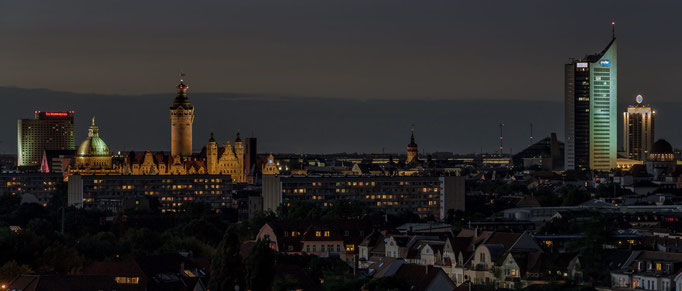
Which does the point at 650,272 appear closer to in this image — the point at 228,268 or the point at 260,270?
the point at 260,270

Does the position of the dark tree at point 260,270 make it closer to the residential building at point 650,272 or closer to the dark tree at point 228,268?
the dark tree at point 228,268

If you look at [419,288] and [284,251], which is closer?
[419,288]

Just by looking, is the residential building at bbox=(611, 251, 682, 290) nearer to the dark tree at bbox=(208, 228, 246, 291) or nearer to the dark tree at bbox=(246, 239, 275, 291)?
the dark tree at bbox=(246, 239, 275, 291)

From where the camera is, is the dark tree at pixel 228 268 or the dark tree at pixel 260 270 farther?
the dark tree at pixel 228 268

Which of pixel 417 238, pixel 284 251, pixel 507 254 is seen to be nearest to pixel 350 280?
pixel 507 254

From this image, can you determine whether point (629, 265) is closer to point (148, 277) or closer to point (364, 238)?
point (148, 277)

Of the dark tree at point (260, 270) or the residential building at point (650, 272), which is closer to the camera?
the residential building at point (650, 272)

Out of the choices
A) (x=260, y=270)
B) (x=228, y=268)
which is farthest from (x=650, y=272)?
(x=228, y=268)

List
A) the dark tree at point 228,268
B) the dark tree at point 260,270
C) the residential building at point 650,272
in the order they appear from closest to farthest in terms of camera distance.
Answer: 1. the residential building at point 650,272
2. the dark tree at point 260,270
3. the dark tree at point 228,268

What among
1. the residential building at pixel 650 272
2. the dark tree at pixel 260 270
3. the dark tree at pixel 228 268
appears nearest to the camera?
the residential building at pixel 650 272

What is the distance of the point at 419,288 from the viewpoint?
87.4 m

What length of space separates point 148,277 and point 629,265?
2879cm

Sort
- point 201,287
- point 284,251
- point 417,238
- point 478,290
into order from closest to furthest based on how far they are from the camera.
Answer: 1. point 478,290
2. point 201,287
3. point 417,238
4. point 284,251

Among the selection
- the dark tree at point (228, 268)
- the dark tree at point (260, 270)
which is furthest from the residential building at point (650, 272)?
the dark tree at point (228, 268)
